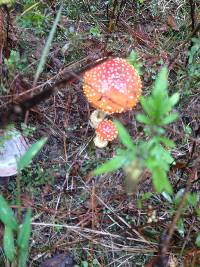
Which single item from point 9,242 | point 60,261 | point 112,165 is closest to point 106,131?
point 60,261

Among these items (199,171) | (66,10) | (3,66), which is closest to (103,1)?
(66,10)

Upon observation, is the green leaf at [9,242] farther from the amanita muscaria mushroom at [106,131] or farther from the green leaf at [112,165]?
the amanita muscaria mushroom at [106,131]

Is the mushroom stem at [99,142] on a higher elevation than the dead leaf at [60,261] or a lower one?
higher

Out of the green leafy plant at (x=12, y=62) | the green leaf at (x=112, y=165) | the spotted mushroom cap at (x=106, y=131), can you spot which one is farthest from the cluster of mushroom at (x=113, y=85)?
the green leaf at (x=112, y=165)

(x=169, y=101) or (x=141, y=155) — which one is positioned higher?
(x=169, y=101)

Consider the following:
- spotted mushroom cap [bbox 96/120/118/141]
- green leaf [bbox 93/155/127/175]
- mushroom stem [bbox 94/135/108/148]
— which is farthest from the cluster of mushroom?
green leaf [bbox 93/155/127/175]

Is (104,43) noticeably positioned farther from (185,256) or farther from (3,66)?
(185,256)

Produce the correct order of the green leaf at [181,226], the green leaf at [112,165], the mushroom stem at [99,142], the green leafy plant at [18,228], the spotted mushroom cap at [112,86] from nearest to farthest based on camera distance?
the green leaf at [112,165] < the green leafy plant at [18,228] < the green leaf at [181,226] < the spotted mushroom cap at [112,86] < the mushroom stem at [99,142]
